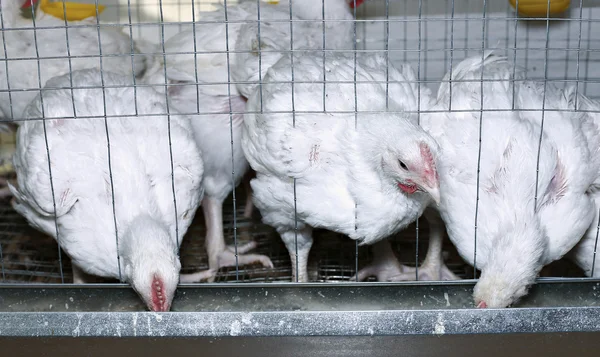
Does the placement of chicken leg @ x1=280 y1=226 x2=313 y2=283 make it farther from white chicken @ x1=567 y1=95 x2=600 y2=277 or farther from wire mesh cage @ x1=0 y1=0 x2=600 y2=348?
white chicken @ x1=567 y1=95 x2=600 y2=277

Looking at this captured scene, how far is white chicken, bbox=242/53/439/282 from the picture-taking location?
226 centimetres

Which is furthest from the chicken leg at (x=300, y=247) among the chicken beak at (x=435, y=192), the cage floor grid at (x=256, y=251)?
the chicken beak at (x=435, y=192)

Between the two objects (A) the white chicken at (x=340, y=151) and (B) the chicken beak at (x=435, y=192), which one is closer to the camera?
(B) the chicken beak at (x=435, y=192)

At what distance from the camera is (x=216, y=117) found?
9.49 ft

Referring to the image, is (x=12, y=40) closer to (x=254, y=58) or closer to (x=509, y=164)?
(x=254, y=58)

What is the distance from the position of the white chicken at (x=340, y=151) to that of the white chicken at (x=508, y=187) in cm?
16

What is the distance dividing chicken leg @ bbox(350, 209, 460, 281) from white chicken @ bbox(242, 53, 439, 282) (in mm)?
471

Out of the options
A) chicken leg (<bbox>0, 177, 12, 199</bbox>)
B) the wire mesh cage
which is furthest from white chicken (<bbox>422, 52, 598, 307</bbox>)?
chicken leg (<bbox>0, 177, 12, 199</bbox>)

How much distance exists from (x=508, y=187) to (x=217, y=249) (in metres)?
1.34

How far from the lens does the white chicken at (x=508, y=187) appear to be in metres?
2.23

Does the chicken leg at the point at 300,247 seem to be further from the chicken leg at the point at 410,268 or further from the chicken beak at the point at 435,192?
the chicken beak at the point at 435,192

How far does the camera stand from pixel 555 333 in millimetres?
2283

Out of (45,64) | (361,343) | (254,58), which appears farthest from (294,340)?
(45,64)

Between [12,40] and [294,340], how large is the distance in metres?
1.94
